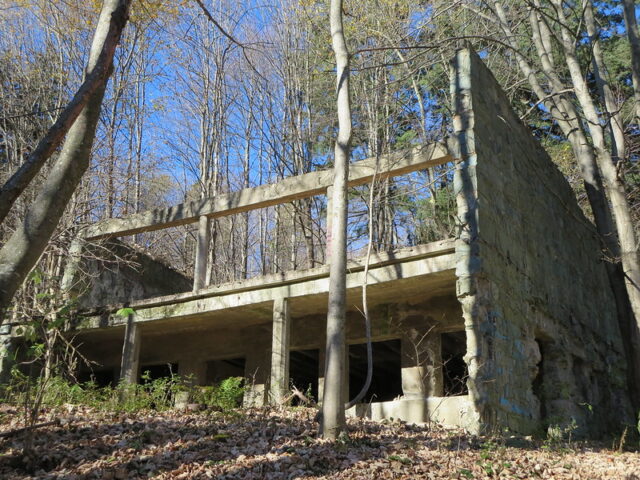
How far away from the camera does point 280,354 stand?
10.9m

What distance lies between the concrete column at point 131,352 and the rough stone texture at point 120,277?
4.31 ft

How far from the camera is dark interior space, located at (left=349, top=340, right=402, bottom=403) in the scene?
46.8 ft

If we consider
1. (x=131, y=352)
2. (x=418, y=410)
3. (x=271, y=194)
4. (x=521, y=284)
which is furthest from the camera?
(x=131, y=352)

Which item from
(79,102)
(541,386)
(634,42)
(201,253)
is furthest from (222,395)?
(634,42)

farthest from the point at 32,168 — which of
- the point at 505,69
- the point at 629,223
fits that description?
the point at 505,69

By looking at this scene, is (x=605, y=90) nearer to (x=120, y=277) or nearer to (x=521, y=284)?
(x=521, y=284)

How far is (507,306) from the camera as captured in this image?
9.77 metres

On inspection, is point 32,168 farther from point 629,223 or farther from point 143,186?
point 143,186

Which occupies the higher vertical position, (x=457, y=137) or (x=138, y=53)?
(x=138, y=53)

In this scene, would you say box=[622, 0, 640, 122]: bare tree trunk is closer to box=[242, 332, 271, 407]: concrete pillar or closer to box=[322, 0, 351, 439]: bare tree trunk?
box=[322, 0, 351, 439]: bare tree trunk

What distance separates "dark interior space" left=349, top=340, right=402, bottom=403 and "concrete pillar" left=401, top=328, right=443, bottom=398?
194cm

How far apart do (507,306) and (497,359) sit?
98 centimetres

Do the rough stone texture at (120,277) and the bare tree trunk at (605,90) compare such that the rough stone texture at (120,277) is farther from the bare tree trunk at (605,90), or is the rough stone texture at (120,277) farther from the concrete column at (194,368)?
the bare tree trunk at (605,90)

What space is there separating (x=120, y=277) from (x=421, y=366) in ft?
23.7
